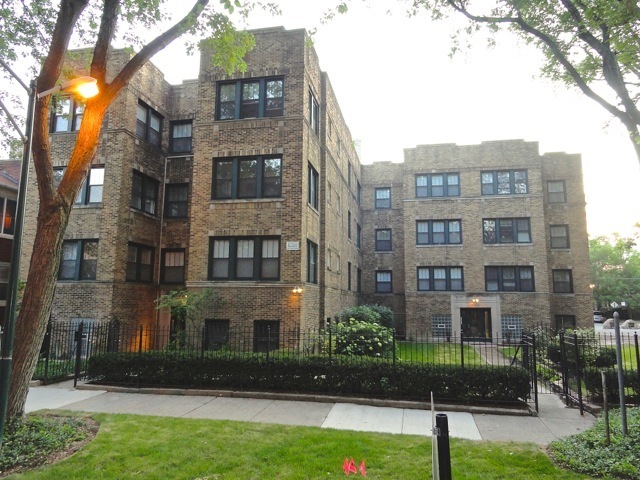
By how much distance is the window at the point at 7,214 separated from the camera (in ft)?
62.8

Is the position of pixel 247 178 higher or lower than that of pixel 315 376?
higher

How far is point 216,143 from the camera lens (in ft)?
55.6

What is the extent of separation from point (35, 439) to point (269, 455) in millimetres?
3862

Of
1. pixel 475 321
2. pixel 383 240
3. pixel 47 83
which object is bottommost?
pixel 475 321

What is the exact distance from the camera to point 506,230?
27.7 meters

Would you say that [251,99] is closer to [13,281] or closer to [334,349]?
[334,349]

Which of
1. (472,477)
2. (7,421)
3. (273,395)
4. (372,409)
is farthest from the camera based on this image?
(273,395)

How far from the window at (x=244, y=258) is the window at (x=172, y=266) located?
14.6ft

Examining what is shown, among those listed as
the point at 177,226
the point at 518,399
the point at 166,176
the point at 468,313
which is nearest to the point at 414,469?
the point at 518,399

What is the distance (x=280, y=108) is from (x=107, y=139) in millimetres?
7733

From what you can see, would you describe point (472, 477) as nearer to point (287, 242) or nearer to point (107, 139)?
point (287, 242)

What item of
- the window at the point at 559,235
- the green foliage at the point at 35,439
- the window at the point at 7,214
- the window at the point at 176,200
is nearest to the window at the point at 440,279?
the window at the point at 559,235

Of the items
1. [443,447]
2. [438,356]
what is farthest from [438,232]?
[443,447]

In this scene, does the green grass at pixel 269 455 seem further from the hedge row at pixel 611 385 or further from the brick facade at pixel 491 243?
the brick facade at pixel 491 243
